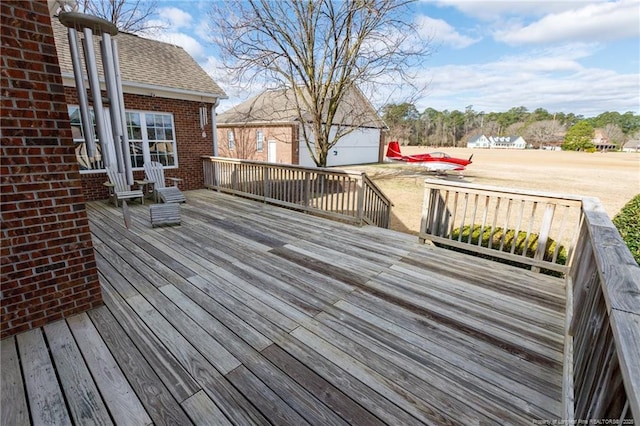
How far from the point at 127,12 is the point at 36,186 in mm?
15970

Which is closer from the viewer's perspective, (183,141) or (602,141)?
(183,141)

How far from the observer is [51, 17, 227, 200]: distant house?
666cm

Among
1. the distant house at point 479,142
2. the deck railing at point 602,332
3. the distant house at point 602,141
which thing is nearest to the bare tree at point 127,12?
the deck railing at point 602,332

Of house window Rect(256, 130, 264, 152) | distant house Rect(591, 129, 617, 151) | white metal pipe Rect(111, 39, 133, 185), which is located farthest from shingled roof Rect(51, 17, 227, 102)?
distant house Rect(591, 129, 617, 151)

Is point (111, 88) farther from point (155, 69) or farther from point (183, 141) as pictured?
point (155, 69)

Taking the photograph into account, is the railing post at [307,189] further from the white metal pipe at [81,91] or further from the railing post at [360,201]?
the white metal pipe at [81,91]

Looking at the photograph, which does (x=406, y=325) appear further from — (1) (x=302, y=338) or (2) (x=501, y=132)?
(2) (x=501, y=132)

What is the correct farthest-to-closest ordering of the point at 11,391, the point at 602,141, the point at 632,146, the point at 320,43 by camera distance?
the point at 602,141, the point at 632,146, the point at 320,43, the point at 11,391

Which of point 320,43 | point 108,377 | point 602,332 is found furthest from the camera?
point 320,43

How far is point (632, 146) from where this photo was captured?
69688 millimetres

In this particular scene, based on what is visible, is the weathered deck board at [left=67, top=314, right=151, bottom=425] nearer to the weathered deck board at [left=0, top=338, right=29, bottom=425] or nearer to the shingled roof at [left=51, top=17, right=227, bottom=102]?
the weathered deck board at [left=0, top=338, right=29, bottom=425]

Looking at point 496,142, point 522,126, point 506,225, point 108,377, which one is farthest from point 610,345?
point 522,126

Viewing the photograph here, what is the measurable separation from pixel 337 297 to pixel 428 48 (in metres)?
9.12

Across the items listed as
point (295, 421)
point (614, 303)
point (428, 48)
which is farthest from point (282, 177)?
point (428, 48)
